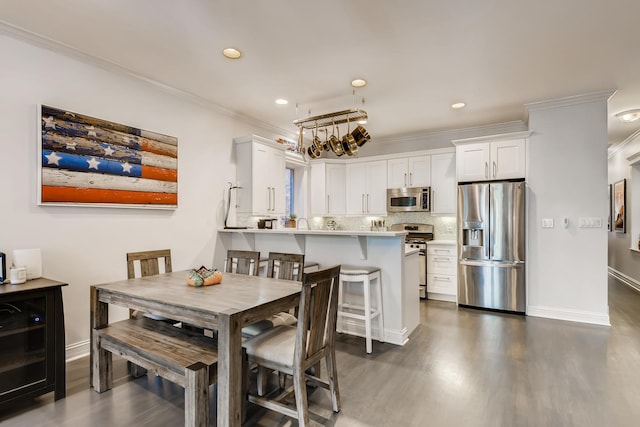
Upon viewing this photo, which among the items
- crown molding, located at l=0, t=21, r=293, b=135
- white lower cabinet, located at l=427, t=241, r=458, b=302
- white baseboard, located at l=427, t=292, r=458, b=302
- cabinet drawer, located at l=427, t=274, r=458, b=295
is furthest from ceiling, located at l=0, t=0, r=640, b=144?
white baseboard, located at l=427, t=292, r=458, b=302

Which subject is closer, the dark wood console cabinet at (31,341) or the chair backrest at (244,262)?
the dark wood console cabinet at (31,341)

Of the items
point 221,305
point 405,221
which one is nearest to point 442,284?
point 405,221

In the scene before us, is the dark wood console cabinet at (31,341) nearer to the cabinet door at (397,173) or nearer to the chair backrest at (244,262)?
the chair backrest at (244,262)

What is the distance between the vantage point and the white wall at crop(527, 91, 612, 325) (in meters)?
3.89

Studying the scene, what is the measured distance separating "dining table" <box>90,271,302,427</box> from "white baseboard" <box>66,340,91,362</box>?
2.29ft

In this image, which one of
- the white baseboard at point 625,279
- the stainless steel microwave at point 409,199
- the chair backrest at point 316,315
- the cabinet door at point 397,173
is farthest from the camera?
the white baseboard at point 625,279

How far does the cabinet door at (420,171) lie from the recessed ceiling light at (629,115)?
257cm

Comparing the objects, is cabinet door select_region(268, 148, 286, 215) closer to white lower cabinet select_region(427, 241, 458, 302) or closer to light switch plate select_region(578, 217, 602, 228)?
white lower cabinet select_region(427, 241, 458, 302)

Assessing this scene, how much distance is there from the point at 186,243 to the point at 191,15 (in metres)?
2.48

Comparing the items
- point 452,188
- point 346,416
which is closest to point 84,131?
point 346,416

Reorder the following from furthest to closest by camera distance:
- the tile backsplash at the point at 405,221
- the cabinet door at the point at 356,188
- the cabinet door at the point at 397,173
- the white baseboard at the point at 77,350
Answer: the cabinet door at the point at 356,188, the cabinet door at the point at 397,173, the tile backsplash at the point at 405,221, the white baseboard at the point at 77,350

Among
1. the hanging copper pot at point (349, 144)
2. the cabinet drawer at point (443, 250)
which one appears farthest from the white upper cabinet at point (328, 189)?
the hanging copper pot at point (349, 144)

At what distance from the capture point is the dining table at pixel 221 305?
5.49 feet

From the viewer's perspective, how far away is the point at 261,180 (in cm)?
464
